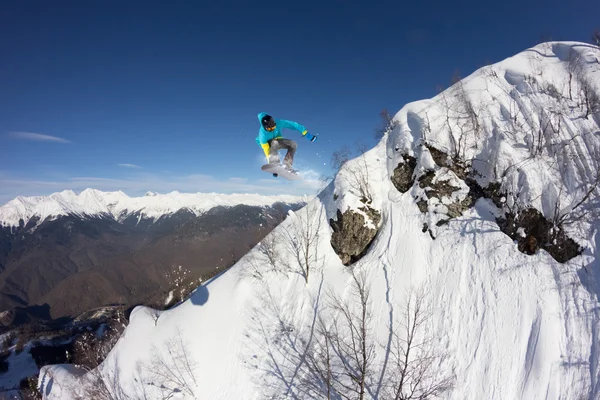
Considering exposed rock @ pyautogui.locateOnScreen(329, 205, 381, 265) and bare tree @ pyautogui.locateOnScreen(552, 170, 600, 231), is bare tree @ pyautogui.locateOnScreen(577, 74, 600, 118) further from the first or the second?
exposed rock @ pyautogui.locateOnScreen(329, 205, 381, 265)

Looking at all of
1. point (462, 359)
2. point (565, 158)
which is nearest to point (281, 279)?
point (462, 359)

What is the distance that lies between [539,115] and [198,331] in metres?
32.6

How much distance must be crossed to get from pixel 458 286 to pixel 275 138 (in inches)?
588

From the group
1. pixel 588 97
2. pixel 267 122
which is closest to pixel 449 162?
pixel 588 97

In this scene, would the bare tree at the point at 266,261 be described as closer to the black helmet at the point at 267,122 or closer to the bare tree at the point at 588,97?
the black helmet at the point at 267,122

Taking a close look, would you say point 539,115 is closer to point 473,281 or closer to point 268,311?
point 473,281

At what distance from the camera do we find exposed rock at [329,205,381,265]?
76.3 feet

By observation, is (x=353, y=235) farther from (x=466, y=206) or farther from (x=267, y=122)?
(x=267, y=122)

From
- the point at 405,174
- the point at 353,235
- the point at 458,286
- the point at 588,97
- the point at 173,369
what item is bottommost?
the point at 173,369

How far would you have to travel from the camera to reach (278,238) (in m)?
27.5

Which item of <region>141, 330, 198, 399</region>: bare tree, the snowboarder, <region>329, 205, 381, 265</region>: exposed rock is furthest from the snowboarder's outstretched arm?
<region>141, 330, 198, 399</region>: bare tree

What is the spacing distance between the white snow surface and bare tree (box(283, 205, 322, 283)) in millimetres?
451

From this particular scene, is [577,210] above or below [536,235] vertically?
above

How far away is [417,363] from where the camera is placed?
15125mm
